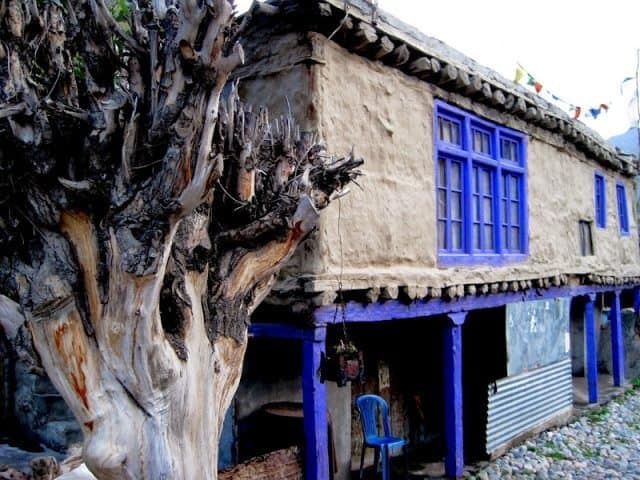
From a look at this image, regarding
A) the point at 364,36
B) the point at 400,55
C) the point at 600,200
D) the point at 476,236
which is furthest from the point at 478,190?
the point at 600,200

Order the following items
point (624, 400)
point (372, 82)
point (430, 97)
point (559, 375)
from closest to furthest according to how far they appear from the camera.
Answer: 1. point (372, 82)
2. point (430, 97)
3. point (559, 375)
4. point (624, 400)

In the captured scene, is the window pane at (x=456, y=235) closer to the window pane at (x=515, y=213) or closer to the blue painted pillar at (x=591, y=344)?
the window pane at (x=515, y=213)

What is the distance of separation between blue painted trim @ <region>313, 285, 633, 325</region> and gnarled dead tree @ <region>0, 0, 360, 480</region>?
2184 millimetres

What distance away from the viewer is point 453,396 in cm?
816

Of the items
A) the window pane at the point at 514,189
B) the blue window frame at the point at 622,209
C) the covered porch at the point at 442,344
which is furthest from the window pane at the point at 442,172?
the blue window frame at the point at 622,209

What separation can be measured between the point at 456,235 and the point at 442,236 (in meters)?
0.39

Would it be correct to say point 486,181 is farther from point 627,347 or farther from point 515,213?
point 627,347

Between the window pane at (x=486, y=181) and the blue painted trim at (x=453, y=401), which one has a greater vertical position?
the window pane at (x=486, y=181)

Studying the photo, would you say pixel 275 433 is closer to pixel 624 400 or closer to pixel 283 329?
pixel 283 329

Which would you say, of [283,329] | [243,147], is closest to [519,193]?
[283,329]

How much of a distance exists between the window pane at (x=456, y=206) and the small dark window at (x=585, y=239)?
5051 millimetres

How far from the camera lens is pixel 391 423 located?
9766 millimetres

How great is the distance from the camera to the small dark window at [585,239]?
12.5 metres

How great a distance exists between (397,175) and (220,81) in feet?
12.9
